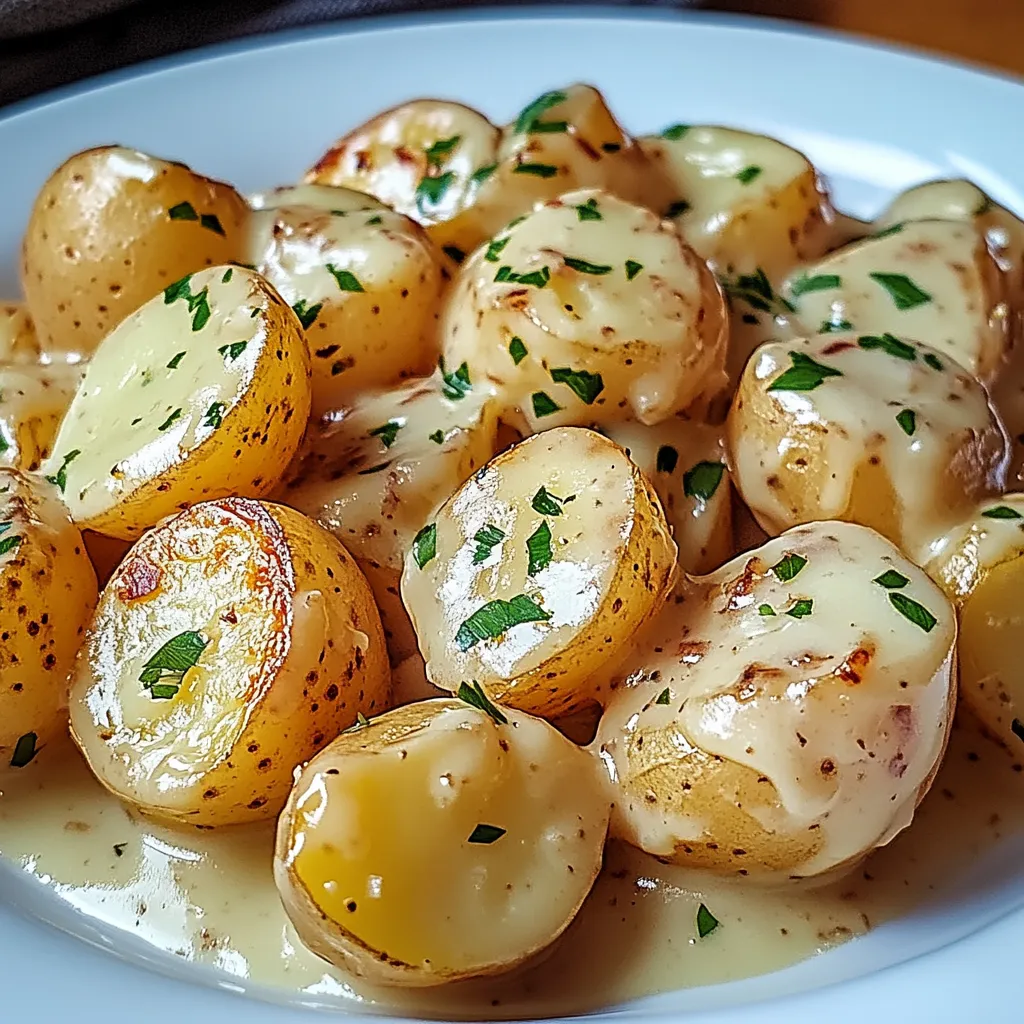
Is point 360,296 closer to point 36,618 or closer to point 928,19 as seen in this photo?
point 36,618

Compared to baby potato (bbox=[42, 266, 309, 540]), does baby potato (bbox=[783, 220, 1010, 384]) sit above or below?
below

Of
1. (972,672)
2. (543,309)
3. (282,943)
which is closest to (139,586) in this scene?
Result: (282,943)

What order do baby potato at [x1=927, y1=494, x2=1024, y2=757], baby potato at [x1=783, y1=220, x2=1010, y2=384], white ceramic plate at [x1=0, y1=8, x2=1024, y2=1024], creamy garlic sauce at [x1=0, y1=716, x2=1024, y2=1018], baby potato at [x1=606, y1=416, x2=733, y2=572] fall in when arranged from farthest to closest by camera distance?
white ceramic plate at [x1=0, y1=8, x2=1024, y2=1024]
baby potato at [x1=783, y1=220, x2=1010, y2=384]
baby potato at [x1=606, y1=416, x2=733, y2=572]
baby potato at [x1=927, y1=494, x2=1024, y2=757]
creamy garlic sauce at [x1=0, y1=716, x2=1024, y2=1018]

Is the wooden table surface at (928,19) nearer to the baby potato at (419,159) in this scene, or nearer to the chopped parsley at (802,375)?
the baby potato at (419,159)

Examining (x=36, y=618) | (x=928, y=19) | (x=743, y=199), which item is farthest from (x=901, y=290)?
(x=928, y=19)

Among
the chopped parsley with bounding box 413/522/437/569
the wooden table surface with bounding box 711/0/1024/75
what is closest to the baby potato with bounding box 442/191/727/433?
the chopped parsley with bounding box 413/522/437/569

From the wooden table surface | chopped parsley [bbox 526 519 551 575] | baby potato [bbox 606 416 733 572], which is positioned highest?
chopped parsley [bbox 526 519 551 575]

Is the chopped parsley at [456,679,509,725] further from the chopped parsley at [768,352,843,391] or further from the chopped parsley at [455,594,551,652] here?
the chopped parsley at [768,352,843,391]

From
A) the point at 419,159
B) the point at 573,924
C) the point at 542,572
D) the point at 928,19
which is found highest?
the point at 419,159
